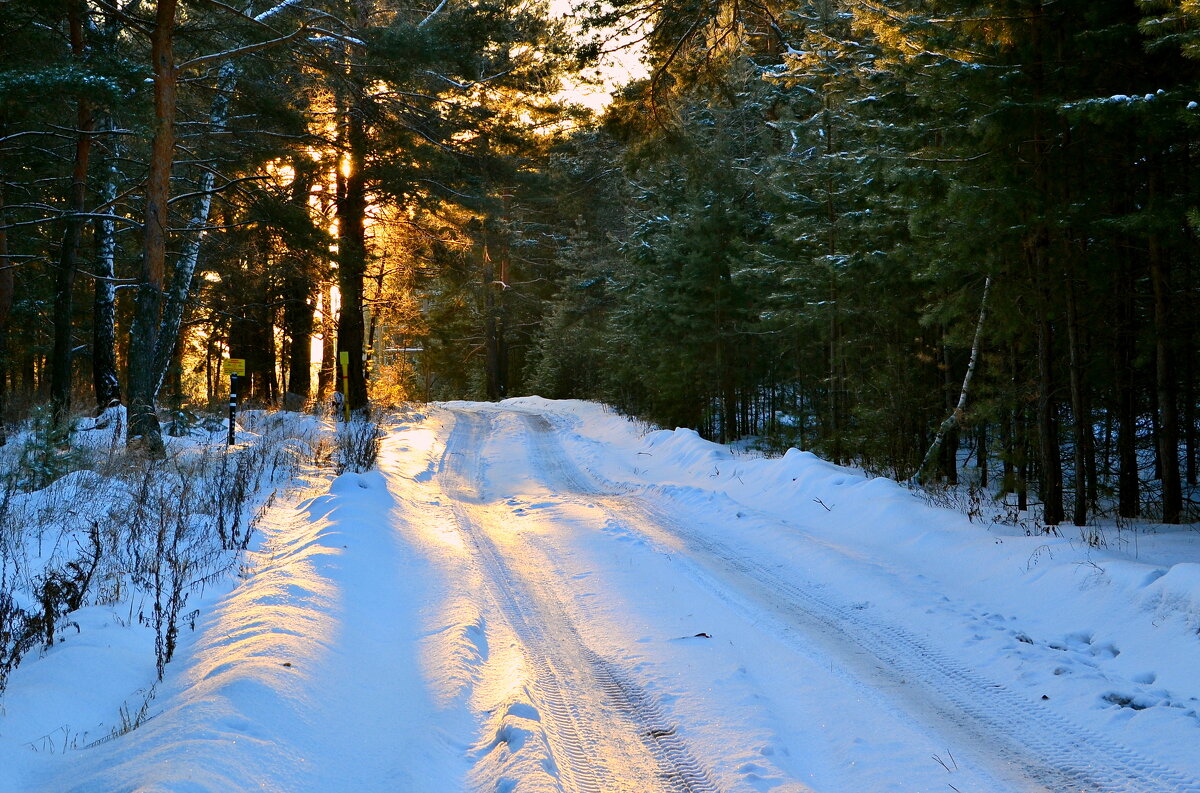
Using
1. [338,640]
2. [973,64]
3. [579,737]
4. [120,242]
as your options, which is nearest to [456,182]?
[120,242]

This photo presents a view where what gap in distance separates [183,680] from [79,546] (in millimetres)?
2910

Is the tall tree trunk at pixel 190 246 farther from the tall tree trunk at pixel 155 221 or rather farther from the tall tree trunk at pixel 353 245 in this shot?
the tall tree trunk at pixel 353 245

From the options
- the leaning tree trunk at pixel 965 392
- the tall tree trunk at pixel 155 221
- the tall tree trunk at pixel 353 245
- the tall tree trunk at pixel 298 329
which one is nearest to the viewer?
the leaning tree trunk at pixel 965 392

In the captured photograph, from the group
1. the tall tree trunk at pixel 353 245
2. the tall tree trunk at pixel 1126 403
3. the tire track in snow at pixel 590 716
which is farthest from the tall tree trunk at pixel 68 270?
the tall tree trunk at pixel 1126 403

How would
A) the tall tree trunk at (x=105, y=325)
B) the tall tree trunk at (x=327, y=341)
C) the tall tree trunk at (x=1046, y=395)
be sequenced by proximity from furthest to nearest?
the tall tree trunk at (x=327, y=341) < the tall tree trunk at (x=105, y=325) < the tall tree trunk at (x=1046, y=395)

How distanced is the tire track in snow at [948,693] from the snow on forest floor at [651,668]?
2 centimetres

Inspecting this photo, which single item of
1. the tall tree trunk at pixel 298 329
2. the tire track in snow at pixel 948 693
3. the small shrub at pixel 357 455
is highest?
the tall tree trunk at pixel 298 329

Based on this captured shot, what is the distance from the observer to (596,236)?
4059 cm

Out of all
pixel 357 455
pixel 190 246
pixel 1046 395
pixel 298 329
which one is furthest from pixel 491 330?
pixel 1046 395

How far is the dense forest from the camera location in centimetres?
896

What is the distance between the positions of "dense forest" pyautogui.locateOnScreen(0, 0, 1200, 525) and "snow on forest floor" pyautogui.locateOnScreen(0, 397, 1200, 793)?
10.8 ft

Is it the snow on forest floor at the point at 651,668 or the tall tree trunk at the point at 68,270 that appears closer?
the snow on forest floor at the point at 651,668

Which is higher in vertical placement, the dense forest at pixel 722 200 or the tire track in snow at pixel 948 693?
the dense forest at pixel 722 200

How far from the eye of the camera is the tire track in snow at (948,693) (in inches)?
151
